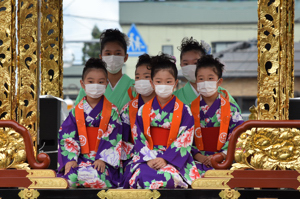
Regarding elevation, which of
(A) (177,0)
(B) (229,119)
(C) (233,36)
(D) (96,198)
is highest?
(A) (177,0)

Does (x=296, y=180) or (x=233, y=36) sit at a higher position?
(x=233, y=36)

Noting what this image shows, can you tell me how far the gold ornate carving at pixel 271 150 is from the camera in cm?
405

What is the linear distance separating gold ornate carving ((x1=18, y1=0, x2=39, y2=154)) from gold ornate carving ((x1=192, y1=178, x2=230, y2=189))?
203cm

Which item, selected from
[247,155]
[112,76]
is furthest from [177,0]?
[247,155]

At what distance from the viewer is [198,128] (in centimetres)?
471

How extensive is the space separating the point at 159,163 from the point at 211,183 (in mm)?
539

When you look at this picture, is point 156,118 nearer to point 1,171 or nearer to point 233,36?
point 1,171

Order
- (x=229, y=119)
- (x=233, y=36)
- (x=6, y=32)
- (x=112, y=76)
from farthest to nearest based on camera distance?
(x=233, y=36) → (x=112, y=76) → (x=229, y=119) → (x=6, y=32)

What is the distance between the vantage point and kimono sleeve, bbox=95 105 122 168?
14.4 ft

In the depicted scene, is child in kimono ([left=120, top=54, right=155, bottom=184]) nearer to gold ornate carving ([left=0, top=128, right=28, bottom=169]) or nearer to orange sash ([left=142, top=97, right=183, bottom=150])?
orange sash ([left=142, top=97, right=183, bottom=150])

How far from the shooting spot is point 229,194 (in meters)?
4.02

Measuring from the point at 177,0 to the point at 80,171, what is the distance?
1657 cm

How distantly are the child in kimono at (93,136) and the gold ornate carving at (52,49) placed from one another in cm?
219

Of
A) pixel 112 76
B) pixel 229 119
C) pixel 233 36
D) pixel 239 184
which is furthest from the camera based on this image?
pixel 233 36
